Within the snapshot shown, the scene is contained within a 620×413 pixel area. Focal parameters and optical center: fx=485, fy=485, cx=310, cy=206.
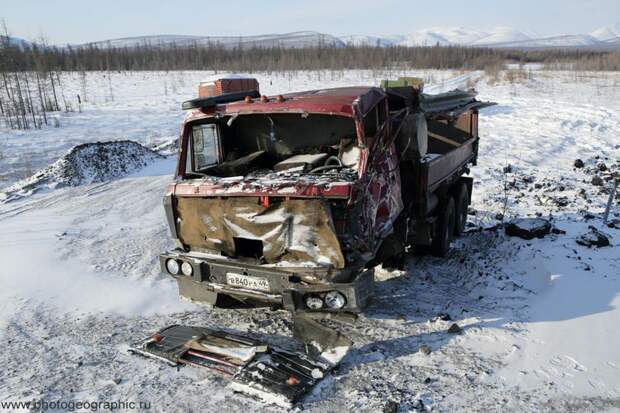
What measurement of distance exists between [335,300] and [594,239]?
14.3 ft

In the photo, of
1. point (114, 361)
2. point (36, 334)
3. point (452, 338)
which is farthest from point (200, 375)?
point (452, 338)

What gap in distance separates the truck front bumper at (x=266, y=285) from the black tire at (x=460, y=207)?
3560 mm

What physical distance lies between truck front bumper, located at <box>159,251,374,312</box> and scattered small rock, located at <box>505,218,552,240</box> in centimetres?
361

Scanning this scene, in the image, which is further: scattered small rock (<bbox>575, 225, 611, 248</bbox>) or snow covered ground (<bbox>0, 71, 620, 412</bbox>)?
scattered small rock (<bbox>575, 225, 611, 248</bbox>)

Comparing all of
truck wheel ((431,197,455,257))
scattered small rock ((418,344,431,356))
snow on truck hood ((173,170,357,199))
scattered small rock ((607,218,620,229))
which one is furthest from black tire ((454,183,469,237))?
snow on truck hood ((173,170,357,199))

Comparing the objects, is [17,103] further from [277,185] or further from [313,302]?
[313,302]

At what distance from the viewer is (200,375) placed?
394 cm

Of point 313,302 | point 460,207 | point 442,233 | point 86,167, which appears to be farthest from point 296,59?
point 313,302

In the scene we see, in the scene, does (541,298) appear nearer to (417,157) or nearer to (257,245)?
(417,157)

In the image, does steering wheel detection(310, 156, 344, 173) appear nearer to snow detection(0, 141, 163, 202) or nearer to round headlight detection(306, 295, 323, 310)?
round headlight detection(306, 295, 323, 310)

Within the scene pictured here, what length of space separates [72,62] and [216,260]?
6168 cm

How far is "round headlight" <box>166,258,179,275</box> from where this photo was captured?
4.76 meters

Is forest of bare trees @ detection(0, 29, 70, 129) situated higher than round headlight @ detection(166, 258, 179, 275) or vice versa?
forest of bare trees @ detection(0, 29, 70, 129)

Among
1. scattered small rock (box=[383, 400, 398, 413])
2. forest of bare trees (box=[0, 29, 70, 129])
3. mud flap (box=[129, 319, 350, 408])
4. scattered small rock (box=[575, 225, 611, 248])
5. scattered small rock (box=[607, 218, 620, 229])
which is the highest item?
forest of bare trees (box=[0, 29, 70, 129])
